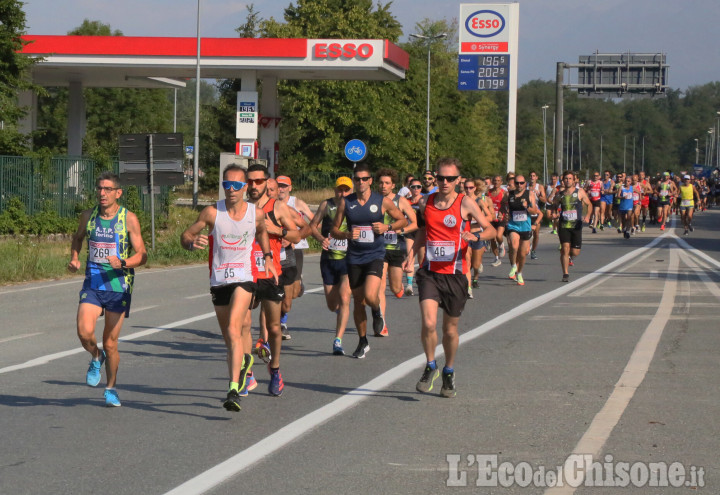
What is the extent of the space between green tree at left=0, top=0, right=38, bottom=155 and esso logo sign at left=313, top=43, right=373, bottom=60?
11026mm

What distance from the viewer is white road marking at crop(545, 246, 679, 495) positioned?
6582mm

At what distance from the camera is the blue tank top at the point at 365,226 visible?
37.2ft

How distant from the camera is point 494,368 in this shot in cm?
1047

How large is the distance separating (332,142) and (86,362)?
6362 centimetres

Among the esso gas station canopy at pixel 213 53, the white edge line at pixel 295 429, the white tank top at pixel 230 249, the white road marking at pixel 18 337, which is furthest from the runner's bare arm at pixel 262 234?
the esso gas station canopy at pixel 213 53

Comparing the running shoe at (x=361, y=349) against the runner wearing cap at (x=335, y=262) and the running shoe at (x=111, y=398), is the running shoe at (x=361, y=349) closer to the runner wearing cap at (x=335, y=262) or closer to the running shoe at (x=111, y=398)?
the runner wearing cap at (x=335, y=262)

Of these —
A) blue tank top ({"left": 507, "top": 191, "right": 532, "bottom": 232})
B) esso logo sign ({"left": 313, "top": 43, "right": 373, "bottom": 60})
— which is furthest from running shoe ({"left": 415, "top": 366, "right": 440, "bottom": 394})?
esso logo sign ({"left": 313, "top": 43, "right": 373, "bottom": 60})

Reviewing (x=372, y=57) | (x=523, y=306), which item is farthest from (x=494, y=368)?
(x=372, y=57)

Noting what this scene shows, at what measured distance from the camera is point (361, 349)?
11.3 meters

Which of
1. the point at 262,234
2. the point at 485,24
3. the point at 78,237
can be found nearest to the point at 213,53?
the point at 485,24

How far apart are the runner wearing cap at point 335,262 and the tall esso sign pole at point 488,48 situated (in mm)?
35809

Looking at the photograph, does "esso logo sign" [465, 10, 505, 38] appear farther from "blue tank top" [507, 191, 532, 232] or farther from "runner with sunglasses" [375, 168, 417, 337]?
"runner with sunglasses" [375, 168, 417, 337]

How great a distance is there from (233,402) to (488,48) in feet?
135

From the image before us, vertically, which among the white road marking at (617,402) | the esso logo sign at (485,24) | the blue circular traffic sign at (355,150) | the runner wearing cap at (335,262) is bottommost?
the white road marking at (617,402)
